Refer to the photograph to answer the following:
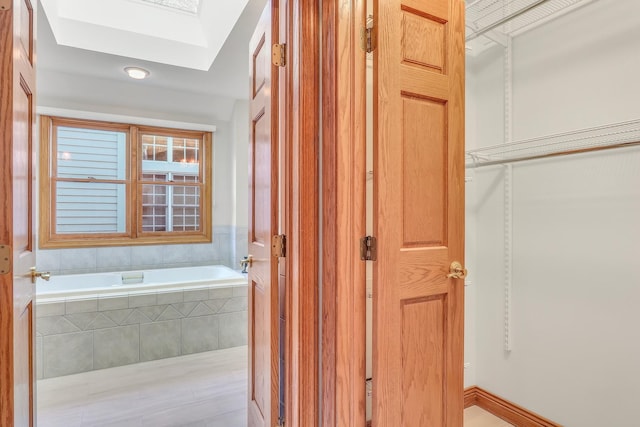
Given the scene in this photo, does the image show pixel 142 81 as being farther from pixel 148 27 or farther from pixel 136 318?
Answer: pixel 136 318

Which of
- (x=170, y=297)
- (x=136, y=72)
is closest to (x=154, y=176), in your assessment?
(x=136, y=72)

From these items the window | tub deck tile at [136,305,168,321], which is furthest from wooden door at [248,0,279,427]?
the window

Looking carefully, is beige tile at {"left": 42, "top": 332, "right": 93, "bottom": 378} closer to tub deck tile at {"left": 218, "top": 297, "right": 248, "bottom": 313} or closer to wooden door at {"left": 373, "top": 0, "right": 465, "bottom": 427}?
tub deck tile at {"left": 218, "top": 297, "right": 248, "bottom": 313}

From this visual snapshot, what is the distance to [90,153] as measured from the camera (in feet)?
12.2

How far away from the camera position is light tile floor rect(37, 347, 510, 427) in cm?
197

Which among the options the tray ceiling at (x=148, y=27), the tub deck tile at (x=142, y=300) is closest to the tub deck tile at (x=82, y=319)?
the tub deck tile at (x=142, y=300)

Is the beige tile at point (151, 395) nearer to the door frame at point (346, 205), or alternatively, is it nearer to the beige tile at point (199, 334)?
the beige tile at point (199, 334)

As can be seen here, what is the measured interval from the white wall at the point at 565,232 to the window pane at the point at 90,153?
11.5 feet

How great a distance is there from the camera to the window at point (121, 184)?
356cm

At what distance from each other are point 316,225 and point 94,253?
322 cm

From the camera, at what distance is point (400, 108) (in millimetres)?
1249

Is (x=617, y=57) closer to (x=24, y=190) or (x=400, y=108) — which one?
(x=400, y=108)

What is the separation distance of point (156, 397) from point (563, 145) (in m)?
2.65

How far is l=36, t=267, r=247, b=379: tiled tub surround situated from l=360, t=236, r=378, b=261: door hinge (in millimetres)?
2004
